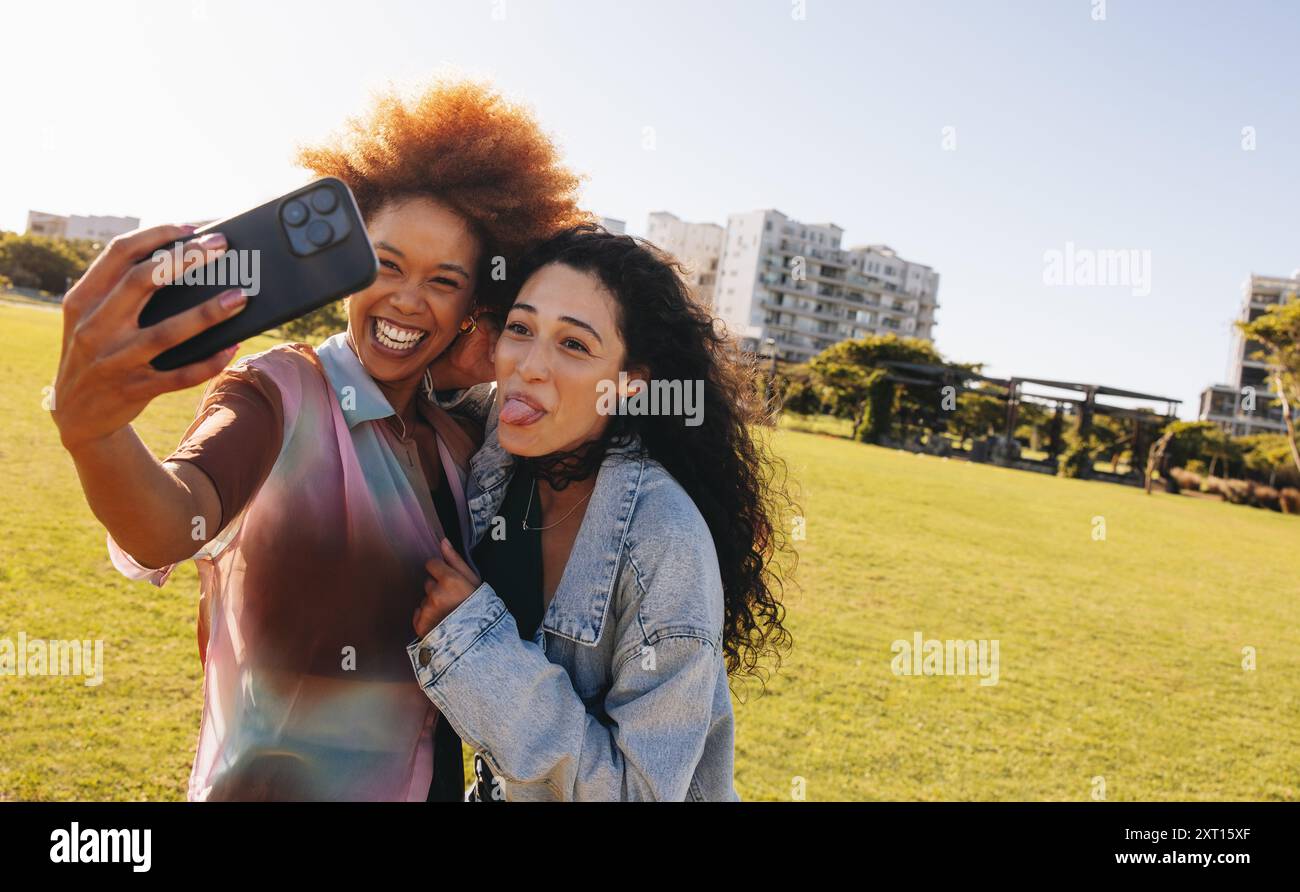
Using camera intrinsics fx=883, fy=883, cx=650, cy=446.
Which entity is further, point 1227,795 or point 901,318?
point 901,318

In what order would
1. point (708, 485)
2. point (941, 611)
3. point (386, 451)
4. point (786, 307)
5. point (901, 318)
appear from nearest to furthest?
point (386, 451) < point (708, 485) < point (941, 611) < point (786, 307) < point (901, 318)

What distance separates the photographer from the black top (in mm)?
1728

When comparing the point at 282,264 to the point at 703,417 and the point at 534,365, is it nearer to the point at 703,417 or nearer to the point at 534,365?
the point at 534,365

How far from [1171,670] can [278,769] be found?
30.2 ft

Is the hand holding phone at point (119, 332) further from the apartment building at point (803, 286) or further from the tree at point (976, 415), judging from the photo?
the apartment building at point (803, 286)

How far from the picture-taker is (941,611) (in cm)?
940

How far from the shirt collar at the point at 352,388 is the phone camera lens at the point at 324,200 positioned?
0.50 meters

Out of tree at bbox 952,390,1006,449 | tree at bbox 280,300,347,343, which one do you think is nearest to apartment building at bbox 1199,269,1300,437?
tree at bbox 952,390,1006,449

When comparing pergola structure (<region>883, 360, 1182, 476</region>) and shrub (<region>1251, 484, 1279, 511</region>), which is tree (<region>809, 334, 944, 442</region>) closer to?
pergola structure (<region>883, 360, 1182, 476</region>)

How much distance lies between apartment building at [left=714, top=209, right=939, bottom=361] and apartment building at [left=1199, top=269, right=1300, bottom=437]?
31278 mm

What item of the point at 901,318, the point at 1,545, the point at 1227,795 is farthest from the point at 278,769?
the point at 901,318

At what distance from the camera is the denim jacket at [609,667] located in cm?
142

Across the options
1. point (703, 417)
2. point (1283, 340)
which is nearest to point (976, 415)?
point (1283, 340)
